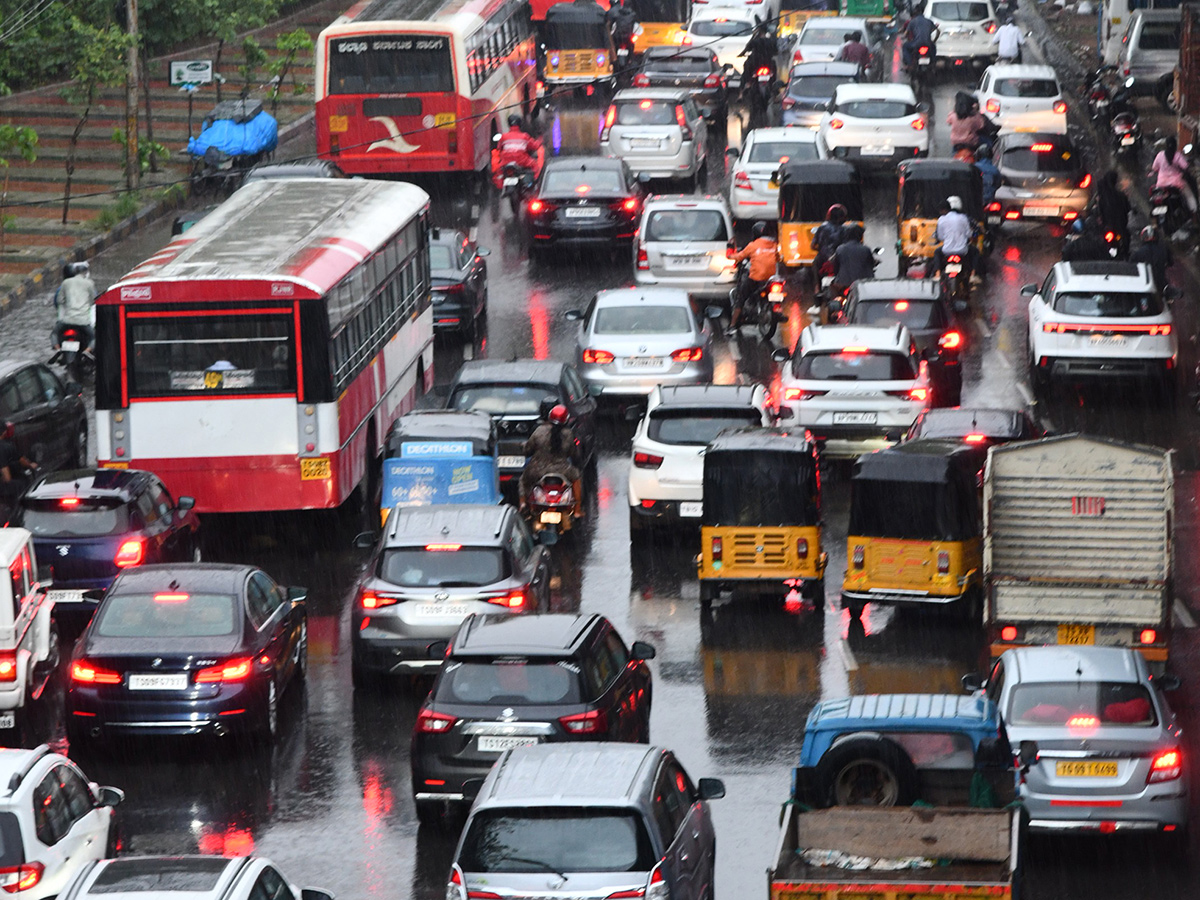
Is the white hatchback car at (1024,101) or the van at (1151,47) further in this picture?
the van at (1151,47)

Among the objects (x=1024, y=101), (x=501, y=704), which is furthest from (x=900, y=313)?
(x=1024, y=101)

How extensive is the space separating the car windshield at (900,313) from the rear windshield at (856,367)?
3.31 metres

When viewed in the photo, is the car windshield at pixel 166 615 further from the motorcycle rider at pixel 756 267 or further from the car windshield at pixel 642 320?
the motorcycle rider at pixel 756 267

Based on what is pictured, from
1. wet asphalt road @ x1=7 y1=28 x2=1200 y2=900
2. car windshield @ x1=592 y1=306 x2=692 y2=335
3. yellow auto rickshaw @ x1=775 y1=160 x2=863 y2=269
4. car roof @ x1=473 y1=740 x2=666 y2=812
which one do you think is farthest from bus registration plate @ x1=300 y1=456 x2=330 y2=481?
yellow auto rickshaw @ x1=775 y1=160 x2=863 y2=269

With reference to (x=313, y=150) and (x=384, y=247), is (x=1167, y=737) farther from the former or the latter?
(x=313, y=150)

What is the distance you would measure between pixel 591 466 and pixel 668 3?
105 ft

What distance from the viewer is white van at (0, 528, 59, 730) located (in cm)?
1772

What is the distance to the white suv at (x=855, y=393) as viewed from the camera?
25078mm

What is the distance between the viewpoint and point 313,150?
152 ft

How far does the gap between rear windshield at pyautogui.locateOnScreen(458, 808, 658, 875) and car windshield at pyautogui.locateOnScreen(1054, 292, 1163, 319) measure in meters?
18.1

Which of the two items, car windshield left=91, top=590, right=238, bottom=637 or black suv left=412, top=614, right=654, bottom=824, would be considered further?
car windshield left=91, top=590, right=238, bottom=637

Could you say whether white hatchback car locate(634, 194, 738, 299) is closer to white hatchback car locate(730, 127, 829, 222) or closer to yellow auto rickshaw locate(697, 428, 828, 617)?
white hatchback car locate(730, 127, 829, 222)

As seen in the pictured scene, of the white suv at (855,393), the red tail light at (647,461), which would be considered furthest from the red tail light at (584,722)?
the white suv at (855,393)

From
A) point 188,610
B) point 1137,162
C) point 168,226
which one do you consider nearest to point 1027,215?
point 1137,162
